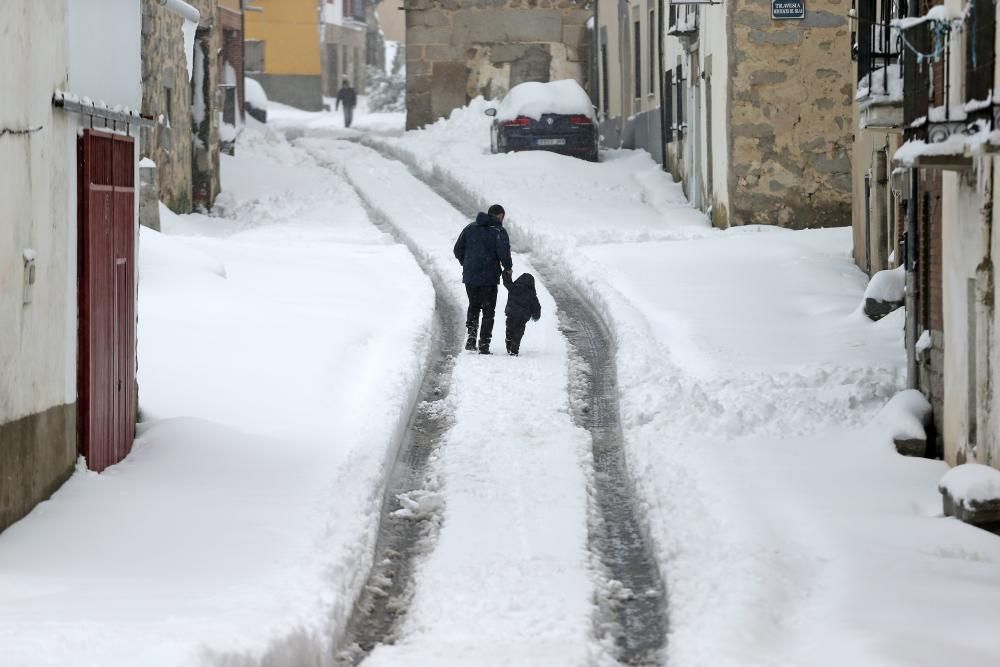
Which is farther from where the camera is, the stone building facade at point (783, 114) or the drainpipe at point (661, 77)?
the drainpipe at point (661, 77)

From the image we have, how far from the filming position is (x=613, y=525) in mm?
9492

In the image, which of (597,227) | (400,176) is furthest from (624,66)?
(597,227)

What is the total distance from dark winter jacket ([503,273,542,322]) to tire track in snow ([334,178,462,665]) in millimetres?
744

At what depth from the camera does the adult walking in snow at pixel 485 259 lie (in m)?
14.7

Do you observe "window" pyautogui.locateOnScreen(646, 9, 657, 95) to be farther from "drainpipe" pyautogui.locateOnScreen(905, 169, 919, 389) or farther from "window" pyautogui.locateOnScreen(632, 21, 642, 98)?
"drainpipe" pyautogui.locateOnScreen(905, 169, 919, 389)

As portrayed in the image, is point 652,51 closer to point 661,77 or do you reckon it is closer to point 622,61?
point 661,77

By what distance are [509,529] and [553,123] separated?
2127cm

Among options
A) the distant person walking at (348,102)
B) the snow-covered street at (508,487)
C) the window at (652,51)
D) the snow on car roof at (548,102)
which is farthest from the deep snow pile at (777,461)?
the distant person walking at (348,102)

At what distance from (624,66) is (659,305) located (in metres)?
18.2

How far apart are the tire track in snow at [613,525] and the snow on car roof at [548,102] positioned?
13.5 meters

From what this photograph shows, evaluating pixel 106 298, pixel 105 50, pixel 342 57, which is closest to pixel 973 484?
pixel 106 298

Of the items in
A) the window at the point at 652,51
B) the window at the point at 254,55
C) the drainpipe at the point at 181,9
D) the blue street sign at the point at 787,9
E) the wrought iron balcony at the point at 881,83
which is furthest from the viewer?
the window at the point at 254,55

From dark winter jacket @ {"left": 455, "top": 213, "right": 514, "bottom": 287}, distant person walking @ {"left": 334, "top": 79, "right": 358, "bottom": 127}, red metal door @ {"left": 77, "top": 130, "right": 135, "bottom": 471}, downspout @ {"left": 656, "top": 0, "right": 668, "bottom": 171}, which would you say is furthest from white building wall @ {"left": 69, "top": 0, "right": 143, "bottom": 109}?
distant person walking @ {"left": 334, "top": 79, "right": 358, "bottom": 127}

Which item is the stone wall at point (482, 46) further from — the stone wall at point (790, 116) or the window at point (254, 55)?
the window at point (254, 55)
